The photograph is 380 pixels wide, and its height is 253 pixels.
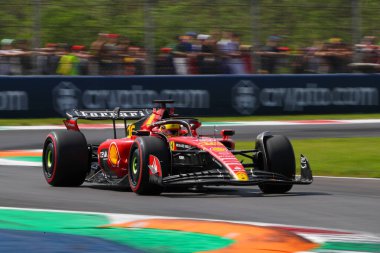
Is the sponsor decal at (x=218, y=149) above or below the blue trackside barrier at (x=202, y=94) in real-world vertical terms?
above

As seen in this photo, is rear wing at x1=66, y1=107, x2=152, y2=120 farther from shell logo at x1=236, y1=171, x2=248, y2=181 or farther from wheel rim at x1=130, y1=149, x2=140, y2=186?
shell logo at x1=236, y1=171, x2=248, y2=181

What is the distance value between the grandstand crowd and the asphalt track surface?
9057mm

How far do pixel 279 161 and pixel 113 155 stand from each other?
6.26 ft

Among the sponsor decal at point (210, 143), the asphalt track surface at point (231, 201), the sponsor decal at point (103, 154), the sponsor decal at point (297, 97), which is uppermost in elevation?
the sponsor decal at point (210, 143)

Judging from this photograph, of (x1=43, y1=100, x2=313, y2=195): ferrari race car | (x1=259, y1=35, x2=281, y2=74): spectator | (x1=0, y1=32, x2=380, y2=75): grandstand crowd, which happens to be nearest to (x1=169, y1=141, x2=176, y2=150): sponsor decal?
(x1=43, y1=100, x2=313, y2=195): ferrari race car

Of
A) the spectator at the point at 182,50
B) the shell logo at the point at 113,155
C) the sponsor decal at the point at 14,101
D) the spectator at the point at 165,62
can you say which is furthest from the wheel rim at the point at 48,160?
the spectator at the point at 182,50

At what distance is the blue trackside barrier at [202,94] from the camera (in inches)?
821

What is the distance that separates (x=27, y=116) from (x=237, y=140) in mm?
5967

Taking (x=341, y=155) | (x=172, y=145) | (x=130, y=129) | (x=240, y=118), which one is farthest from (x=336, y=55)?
(x=172, y=145)

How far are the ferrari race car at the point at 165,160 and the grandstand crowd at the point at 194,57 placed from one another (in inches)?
400

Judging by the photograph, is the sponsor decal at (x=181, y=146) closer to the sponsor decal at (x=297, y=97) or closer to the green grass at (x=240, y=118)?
the green grass at (x=240, y=118)

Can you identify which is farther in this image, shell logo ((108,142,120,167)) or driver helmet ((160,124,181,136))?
shell logo ((108,142,120,167))

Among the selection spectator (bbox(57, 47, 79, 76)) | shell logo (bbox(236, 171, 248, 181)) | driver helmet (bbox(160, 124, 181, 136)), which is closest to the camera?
shell logo (bbox(236, 171, 248, 181))

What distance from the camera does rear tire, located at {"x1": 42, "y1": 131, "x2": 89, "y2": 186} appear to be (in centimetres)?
1052
